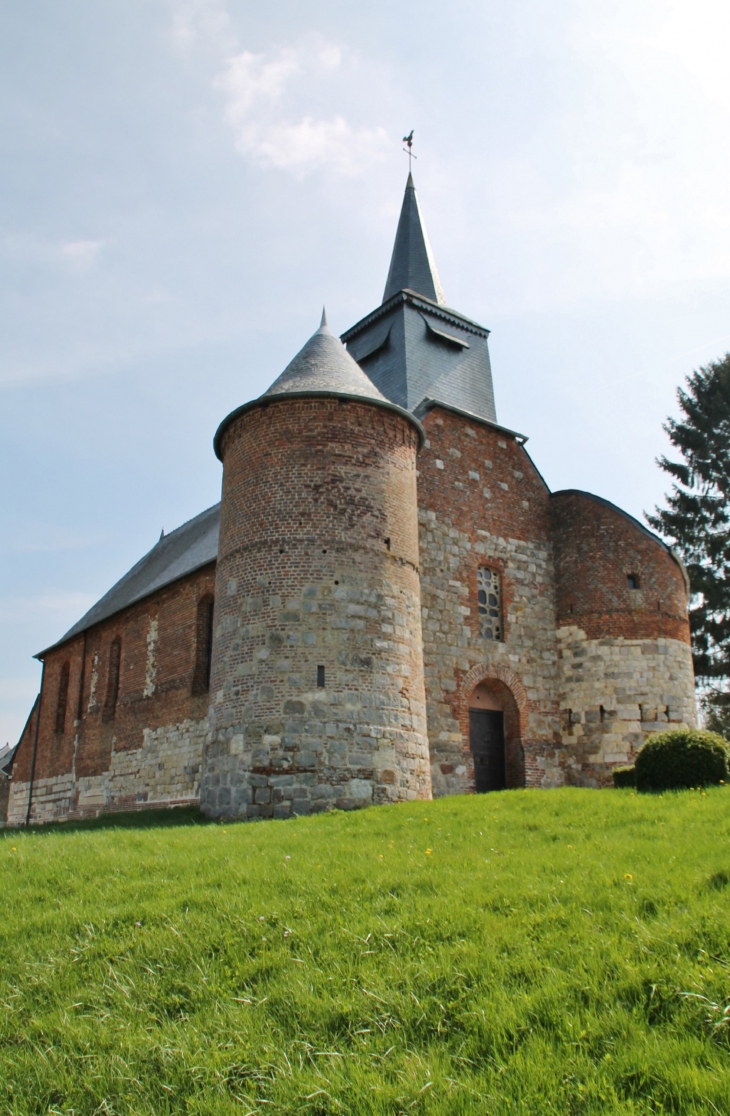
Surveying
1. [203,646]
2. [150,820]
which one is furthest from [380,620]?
[203,646]

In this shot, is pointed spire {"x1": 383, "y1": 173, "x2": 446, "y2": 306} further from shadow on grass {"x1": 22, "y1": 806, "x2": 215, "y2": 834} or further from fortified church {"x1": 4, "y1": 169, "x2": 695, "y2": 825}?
shadow on grass {"x1": 22, "y1": 806, "x2": 215, "y2": 834}

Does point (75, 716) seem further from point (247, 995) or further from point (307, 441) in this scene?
point (247, 995)

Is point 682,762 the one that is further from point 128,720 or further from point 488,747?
point 128,720

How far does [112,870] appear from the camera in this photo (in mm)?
8289

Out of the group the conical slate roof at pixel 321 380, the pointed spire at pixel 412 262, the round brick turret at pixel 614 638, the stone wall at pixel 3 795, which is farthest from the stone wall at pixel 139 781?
the pointed spire at pixel 412 262

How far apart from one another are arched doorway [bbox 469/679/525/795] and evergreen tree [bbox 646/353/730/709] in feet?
38.2

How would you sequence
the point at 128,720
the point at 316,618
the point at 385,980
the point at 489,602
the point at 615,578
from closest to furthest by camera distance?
1. the point at 385,980
2. the point at 316,618
3. the point at 489,602
4. the point at 615,578
5. the point at 128,720

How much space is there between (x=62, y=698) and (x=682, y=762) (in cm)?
2087

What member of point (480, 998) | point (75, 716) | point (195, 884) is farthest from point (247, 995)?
point (75, 716)

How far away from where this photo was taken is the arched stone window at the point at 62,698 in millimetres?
26531

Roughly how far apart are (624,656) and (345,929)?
13553mm

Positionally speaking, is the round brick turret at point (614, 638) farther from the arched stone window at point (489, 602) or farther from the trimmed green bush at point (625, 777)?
the trimmed green bush at point (625, 777)

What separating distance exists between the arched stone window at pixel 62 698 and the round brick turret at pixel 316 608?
14.2 metres

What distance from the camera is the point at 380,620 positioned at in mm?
13805
